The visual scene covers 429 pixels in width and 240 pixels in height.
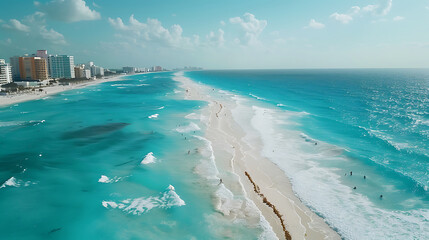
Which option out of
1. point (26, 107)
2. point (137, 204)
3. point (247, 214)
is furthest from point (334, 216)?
point (26, 107)

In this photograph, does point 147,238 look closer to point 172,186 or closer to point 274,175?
point 172,186

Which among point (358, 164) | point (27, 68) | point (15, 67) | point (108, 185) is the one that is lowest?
point (108, 185)

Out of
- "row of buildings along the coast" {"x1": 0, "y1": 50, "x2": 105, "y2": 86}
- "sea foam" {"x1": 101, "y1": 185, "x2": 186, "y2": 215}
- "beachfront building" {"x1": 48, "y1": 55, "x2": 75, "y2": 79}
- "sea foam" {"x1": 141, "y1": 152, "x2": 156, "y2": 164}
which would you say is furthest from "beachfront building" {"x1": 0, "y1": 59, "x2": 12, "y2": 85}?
"sea foam" {"x1": 101, "y1": 185, "x2": 186, "y2": 215}

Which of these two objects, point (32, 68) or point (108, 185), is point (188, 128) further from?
point (32, 68)

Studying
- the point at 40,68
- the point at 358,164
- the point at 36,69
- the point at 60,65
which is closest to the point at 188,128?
the point at 358,164

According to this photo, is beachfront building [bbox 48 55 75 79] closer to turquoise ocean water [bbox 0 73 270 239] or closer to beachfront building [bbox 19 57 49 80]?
beachfront building [bbox 19 57 49 80]

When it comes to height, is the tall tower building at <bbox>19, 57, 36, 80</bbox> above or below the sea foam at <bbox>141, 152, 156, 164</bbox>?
above

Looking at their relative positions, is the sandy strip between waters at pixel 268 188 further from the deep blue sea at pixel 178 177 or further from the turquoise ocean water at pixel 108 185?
the turquoise ocean water at pixel 108 185
